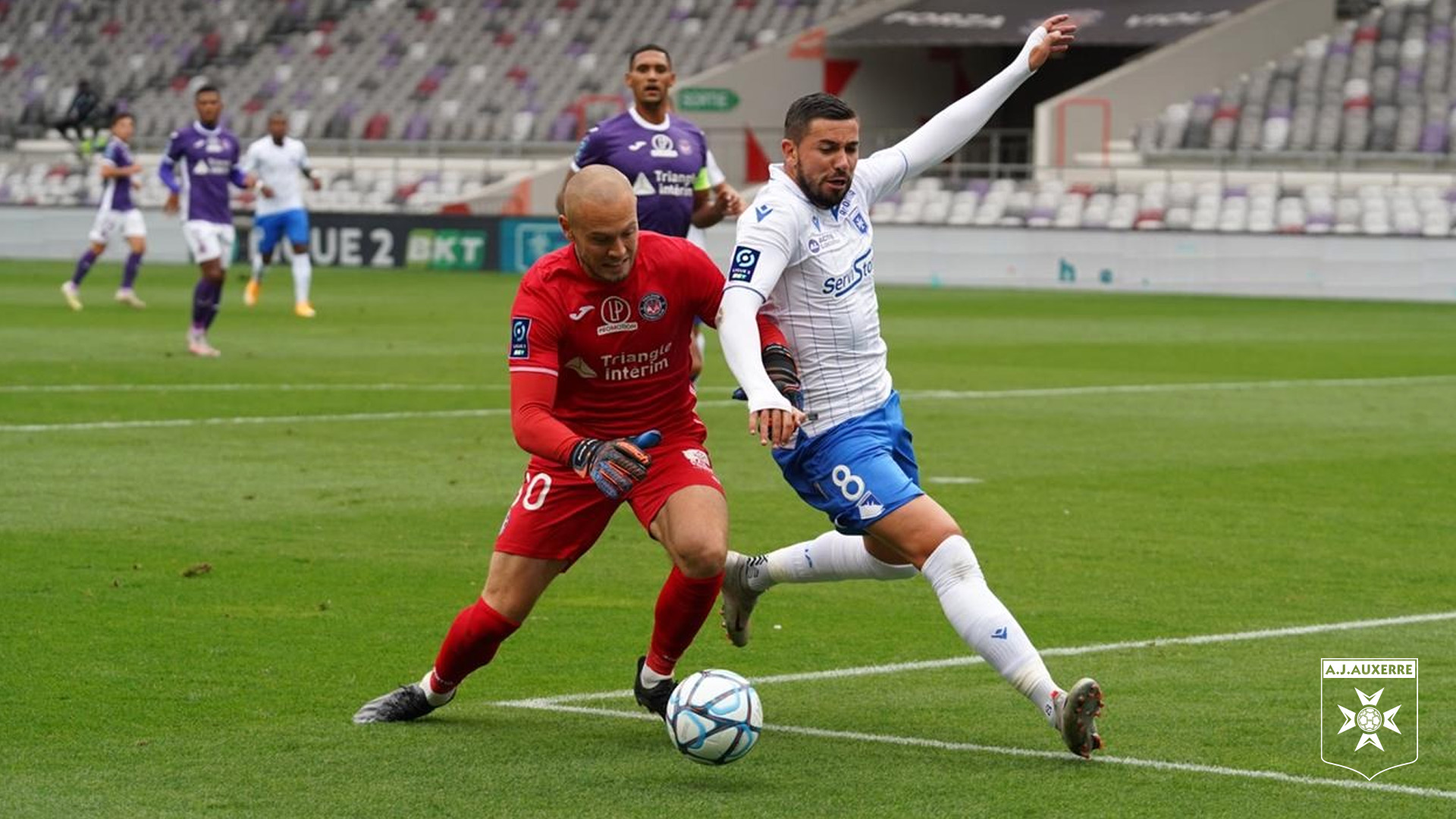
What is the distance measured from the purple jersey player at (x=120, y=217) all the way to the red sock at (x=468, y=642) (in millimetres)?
21767

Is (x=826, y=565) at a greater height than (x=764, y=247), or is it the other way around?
(x=764, y=247)

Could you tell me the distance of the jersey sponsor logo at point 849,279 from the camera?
707cm

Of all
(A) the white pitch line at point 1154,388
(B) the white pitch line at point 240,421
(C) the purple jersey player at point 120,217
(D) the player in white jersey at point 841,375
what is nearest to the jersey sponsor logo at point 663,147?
(B) the white pitch line at point 240,421

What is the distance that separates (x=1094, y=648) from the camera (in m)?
8.09

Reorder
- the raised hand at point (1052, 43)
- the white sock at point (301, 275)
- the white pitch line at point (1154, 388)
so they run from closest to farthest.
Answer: the raised hand at point (1052, 43) < the white pitch line at point (1154, 388) < the white sock at point (301, 275)

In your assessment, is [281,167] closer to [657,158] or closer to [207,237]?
[207,237]

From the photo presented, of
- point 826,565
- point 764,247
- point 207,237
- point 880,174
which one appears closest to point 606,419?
point 764,247

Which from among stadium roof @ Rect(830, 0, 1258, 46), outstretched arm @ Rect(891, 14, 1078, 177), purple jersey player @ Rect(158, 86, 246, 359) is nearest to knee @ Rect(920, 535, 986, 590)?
outstretched arm @ Rect(891, 14, 1078, 177)

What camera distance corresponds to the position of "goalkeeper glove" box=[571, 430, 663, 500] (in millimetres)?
6227

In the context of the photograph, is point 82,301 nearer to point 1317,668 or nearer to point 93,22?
point 1317,668

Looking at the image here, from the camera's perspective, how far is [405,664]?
305 inches

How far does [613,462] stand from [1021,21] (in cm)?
3907

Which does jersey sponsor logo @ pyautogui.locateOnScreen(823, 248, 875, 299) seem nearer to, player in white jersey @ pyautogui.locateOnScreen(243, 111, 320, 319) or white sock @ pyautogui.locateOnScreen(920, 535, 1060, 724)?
white sock @ pyautogui.locateOnScreen(920, 535, 1060, 724)

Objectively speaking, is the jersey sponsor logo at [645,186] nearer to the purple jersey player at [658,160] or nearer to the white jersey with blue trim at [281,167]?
the purple jersey player at [658,160]
